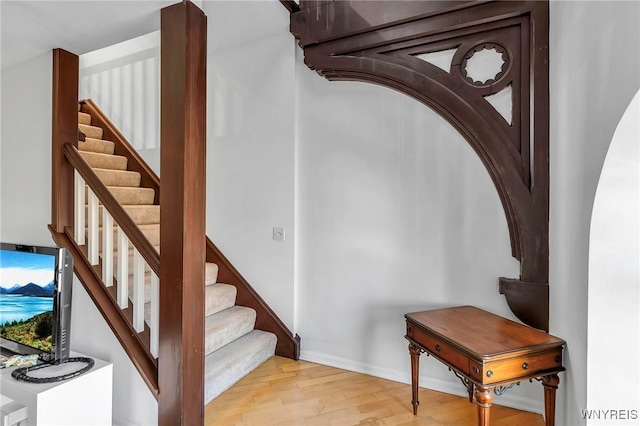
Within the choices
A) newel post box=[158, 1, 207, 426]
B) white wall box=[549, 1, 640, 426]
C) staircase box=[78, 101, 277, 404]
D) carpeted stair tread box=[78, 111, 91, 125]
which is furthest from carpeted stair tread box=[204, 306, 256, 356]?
carpeted stair tread box=[78, 111, 91, 125]

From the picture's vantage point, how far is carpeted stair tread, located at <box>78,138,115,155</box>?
11.2 ft

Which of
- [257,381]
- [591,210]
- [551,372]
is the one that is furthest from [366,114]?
[257,381]

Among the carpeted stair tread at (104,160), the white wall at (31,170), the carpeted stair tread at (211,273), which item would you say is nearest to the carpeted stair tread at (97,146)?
the carpeted stair tread at (104,160)

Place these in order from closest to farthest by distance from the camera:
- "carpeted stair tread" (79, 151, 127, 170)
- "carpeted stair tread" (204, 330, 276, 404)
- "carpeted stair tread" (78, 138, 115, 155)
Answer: "carpeted stair tread" (204, 330, 276, 404)
"carpeted stair tread" (79, 151, 127, 170)
"carpeted stair tread" (78, 138, 115, 155)

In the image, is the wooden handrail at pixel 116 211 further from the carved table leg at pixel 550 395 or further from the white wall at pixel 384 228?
the carved table leg at pixel 550 395

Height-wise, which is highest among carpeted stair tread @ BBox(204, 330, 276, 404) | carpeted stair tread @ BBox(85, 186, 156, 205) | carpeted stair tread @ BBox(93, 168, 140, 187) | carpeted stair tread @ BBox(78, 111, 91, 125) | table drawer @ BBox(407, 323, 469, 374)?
carpeted stair tread @ BBox(78, 111, 91, 125)

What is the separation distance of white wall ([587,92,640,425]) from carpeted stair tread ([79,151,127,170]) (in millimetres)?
3715

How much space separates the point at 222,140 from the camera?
3.10m

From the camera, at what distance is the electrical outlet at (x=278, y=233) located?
2.88m

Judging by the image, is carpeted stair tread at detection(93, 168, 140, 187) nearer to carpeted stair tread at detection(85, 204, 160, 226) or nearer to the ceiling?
carpeted stair tread at detection(85, 204, 160, 226)

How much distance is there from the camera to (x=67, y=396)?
1.59 m

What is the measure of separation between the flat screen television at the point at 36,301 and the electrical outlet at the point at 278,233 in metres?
1.46

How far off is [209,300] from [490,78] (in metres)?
2.45

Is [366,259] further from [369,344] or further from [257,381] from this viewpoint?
[257,381]
